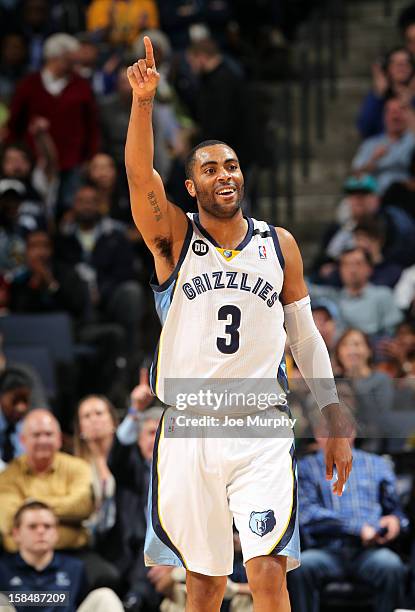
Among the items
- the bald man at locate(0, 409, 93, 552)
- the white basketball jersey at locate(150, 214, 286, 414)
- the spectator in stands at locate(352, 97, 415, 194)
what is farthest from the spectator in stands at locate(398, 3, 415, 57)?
the white basketball jersey at locate(150, 214, 286, 414)

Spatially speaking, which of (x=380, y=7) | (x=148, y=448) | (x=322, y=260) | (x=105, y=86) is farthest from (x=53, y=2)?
(x=148, y=448)

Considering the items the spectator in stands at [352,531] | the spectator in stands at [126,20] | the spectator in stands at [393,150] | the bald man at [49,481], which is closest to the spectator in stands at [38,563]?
the bald man at [49,481]

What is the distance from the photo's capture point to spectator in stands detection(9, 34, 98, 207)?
12.1m

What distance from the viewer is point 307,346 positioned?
6109 mm

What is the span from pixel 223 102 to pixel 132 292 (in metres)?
1.93

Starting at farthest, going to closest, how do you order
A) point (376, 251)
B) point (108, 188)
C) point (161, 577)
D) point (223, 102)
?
point (108, 188)
point (223, 102)
point (376, 251)
point (161, 577)

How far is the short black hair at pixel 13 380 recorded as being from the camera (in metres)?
9.36

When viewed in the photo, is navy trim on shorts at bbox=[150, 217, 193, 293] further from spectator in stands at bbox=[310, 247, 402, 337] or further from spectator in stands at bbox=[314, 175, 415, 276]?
spectator in stands at bbox=[314, 175, 415, 276]

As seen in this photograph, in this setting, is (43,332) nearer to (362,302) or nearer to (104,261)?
(104,261)

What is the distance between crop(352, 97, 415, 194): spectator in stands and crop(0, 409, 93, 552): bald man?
Answer: 4043 millimetres

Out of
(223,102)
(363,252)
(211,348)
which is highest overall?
(223,102)

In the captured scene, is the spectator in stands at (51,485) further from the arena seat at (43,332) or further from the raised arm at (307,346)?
the raised arm at (307,346)

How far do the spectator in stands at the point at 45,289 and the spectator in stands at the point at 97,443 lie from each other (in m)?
1.71


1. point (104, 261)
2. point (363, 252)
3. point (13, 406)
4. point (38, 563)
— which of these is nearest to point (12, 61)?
point (104, 261)
